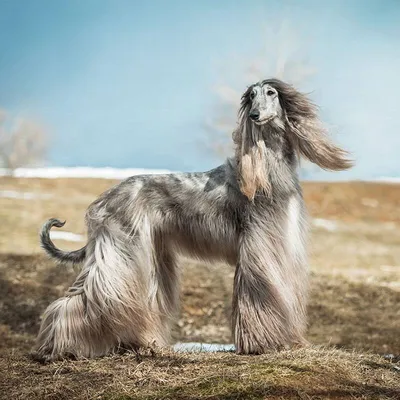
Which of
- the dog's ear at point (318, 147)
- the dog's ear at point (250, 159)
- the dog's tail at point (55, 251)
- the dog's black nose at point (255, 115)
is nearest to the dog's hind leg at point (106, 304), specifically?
the dog's tail at point (55, 251)

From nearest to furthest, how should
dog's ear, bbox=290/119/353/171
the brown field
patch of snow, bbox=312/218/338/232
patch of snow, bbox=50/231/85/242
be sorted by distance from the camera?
the brown field → dog's ear, bbox=290/119/353/171 → patch of snow, bbox=50/231/85/242 → patch of snow, bbox=312/218/338/232

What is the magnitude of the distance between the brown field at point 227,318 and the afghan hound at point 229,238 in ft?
0.66

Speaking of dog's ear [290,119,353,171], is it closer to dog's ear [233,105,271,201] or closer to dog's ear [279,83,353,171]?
dog's ear [279,83,353,171]

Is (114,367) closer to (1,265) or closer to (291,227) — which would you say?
(291,227)

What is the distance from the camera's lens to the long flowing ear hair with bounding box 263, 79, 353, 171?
450cm

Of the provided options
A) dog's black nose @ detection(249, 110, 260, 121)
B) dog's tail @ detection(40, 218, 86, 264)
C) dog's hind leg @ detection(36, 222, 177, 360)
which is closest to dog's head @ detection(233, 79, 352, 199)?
dog's black nose @ detection(249, 110, 260, 121)

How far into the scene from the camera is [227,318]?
800 centimetres

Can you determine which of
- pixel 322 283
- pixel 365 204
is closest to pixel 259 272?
pixel 322 283

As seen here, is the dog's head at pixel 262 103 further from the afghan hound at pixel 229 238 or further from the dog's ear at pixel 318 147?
the dog's ear at pixel 318 147

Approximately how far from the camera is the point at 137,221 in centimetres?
455

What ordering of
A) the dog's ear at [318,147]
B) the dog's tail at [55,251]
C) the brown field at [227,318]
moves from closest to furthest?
the brown field at [227,318], the dog's ear at [318,147], the dog's tail at [55,251]

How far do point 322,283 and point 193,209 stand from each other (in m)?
5.01

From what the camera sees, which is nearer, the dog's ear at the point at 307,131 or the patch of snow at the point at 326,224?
the dog's ear at the point at 307,131

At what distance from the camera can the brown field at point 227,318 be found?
3.73 m
